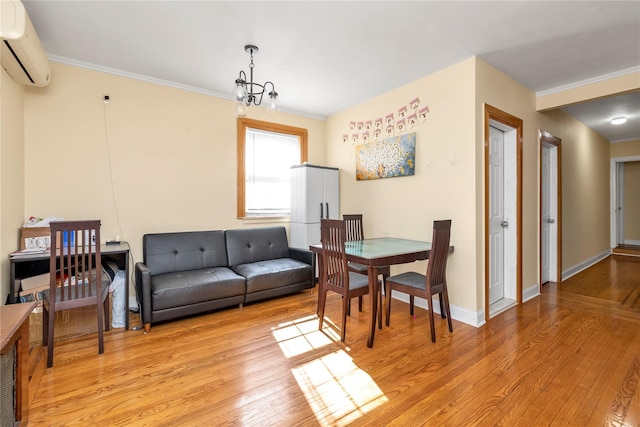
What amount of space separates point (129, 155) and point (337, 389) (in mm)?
3176

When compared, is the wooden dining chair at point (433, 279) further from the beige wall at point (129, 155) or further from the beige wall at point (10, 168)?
the beige wall at point (10, 168)

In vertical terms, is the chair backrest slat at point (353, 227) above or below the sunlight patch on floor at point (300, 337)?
above

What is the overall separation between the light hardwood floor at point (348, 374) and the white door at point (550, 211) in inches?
49.8

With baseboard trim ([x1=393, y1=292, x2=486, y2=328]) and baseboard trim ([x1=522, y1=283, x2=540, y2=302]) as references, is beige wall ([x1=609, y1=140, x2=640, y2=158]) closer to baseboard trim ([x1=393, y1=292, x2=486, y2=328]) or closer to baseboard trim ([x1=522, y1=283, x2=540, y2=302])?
baseboard trim ([x1=522, y1=283, x2=540, y2=302])

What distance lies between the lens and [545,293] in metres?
3.98

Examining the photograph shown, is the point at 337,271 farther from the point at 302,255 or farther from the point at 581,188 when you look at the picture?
the point at 581,188

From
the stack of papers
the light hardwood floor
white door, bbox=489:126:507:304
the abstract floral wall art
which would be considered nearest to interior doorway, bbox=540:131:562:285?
white door, bbox=489:126:507:304

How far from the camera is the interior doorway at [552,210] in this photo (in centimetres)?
431

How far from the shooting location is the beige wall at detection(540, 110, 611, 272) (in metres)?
4.61

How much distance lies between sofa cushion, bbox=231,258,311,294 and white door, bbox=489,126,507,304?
7.11 ft

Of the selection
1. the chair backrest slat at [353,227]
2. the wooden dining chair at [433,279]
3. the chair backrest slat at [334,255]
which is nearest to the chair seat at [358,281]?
the chair backrest slat at [334,255]

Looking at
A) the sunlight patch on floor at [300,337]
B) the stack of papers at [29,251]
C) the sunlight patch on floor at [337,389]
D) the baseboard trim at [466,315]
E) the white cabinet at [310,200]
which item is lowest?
the sunlight patch on floor at [337,389]

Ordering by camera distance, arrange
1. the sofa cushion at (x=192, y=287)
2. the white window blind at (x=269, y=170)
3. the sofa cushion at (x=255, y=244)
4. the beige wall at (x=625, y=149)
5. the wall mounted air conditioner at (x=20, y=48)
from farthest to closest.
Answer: the beige wall at (x=625, y=149)
the white window blind at (x=269, y=170)
the sofa cushion at (x=255, y=244)
the sofa cushion at (x=192, y=287)
the wall mounted air conditioner at (x=20, y=48)

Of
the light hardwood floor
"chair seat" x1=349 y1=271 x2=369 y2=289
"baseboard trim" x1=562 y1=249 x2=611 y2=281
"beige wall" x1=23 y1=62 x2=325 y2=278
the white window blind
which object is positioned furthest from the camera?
"baseboard trim" x1=562 y1=249 x2=611 y2=281
